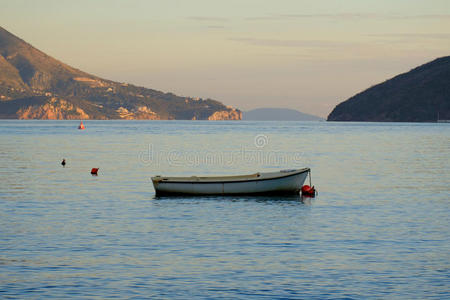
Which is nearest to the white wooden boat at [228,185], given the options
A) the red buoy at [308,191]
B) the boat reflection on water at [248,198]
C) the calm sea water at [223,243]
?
the boat reflection on water at [248,198]

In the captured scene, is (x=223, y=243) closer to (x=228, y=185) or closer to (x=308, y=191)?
(x=228, y=185)

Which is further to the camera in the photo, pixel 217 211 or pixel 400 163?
pixel 400 163

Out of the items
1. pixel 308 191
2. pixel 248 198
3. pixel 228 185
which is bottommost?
pixel 248 198

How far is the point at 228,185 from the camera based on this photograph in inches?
1971

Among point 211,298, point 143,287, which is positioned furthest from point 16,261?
point 211,298

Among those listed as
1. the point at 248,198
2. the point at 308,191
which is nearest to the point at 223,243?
the point at 248,198

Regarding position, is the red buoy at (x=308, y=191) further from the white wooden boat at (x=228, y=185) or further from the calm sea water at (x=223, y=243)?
the calm sea water at (x=223, y=243)

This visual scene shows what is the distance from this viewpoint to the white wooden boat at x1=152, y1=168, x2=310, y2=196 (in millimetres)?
49906

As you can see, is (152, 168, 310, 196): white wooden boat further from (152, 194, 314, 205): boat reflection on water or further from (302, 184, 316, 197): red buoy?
(302, 184, 316, 197): red buoy

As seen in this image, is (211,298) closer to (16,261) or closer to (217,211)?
(16,261)

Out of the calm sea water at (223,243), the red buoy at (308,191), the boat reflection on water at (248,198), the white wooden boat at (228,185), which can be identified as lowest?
the calm sea water at (223,243)

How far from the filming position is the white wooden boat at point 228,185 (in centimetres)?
4991

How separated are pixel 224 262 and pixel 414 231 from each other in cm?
1234

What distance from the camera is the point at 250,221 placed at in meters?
38.6
